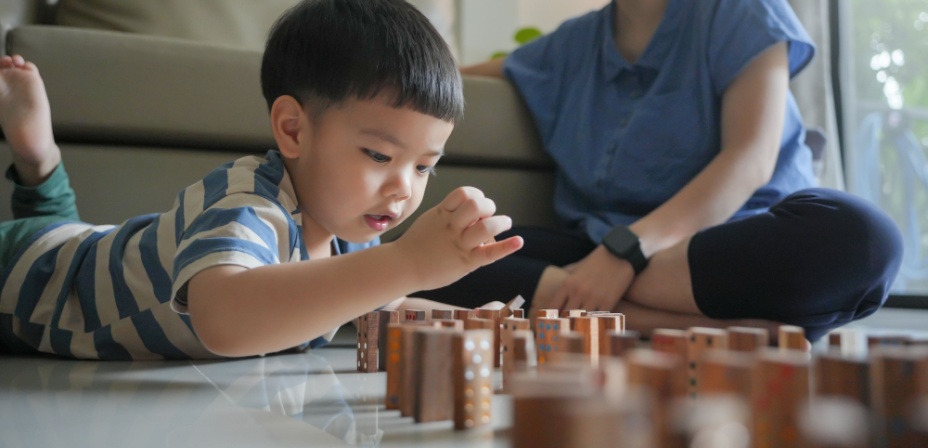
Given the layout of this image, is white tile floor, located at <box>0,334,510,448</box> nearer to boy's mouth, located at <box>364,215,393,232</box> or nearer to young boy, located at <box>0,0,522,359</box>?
young boy, located at <box>0,0,522,359</box>

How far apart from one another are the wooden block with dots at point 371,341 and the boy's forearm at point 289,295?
0.16 metres

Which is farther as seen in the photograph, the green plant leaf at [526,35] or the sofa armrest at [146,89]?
the green plant leaf at [526,35]

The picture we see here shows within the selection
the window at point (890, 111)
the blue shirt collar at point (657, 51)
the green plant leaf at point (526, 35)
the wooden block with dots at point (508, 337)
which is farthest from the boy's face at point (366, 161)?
the window at point (890, 111)

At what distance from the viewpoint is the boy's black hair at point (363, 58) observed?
36.5 inches

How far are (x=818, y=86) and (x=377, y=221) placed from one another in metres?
2.25

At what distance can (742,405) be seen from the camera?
1.40 feet

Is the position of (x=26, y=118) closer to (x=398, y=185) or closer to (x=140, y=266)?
(x=140, y=266)

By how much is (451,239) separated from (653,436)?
1.23 feet

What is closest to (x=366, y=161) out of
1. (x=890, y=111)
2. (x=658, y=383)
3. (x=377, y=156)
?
(x=377, y=156)

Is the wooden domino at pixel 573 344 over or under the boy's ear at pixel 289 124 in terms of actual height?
under

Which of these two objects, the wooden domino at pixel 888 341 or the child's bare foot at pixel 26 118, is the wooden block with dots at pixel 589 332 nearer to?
the wooden domino at pixel 888 341

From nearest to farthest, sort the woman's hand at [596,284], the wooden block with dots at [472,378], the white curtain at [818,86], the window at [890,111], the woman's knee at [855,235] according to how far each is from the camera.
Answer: the wooden block with dots at [472,378] < the woman's knee at [855,235] < the woman's hand at [596,284] < the white curtain at [818,86] < the window at [890,111]

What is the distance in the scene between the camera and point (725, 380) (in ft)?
1.44

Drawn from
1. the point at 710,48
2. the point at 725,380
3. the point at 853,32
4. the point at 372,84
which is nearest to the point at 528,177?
the point at 710,48
